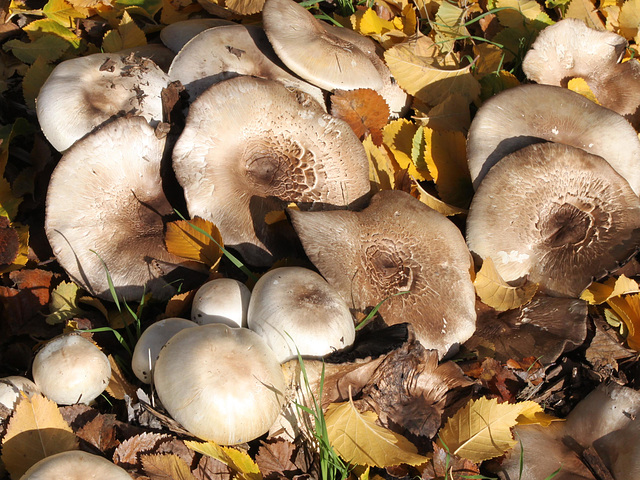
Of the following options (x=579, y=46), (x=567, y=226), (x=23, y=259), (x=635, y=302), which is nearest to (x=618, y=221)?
(x=567, y=226)

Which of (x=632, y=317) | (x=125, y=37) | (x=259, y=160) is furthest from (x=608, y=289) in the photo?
(x=125, y=37)

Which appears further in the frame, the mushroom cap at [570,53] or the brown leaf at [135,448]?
the mushroom cap at [570,53]

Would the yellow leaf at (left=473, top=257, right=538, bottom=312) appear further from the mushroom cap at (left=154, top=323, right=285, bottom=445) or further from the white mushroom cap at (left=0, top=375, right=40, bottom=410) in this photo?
the white mushroom cap at (left=0, top=375, right=40, bottom=410)

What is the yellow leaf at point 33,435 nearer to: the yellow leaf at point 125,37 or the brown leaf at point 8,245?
the brown leaf at point 8,245

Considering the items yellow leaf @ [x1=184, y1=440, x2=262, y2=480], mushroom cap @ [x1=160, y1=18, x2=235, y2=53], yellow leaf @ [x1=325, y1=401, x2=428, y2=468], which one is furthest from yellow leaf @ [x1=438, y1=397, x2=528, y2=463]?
mushroom cap @ [x1=160, y1=18, x2=235, y2=53]

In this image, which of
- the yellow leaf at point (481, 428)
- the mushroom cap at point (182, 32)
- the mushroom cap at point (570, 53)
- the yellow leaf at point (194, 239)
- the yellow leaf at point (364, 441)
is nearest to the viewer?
the yellow leaf at point (364, 441)

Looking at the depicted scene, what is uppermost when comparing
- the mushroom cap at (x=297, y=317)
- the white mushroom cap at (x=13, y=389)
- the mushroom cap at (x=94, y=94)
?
the mushroom cap at (x=94, y=94)

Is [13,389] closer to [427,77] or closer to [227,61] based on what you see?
[227,61]

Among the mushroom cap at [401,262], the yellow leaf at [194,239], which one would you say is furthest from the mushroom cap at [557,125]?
the yellow leaf at [194,239]
